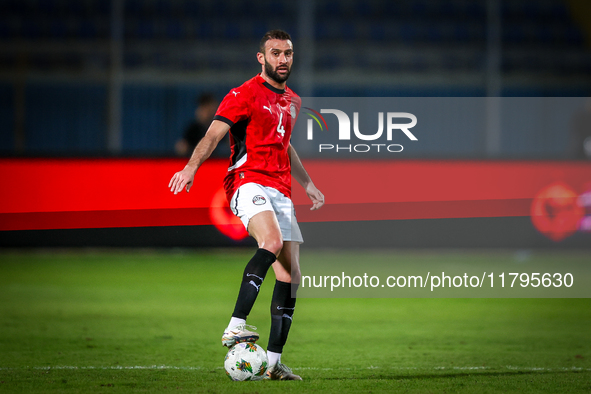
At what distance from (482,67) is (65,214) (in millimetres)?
8088

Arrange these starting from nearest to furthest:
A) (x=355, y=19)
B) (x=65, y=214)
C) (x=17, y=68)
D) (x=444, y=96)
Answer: (x=65, y=214) < (x=17, y=68) < (x=444, y=96) < (x=355, y=19)

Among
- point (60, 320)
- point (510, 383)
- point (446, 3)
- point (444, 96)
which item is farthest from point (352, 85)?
point (510, 383)

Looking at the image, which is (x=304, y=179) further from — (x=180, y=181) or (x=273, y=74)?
(x=180, y=181)

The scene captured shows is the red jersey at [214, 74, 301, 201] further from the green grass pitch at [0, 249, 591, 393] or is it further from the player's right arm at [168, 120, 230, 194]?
the green grass pitch at [0, 249, 591, 393]

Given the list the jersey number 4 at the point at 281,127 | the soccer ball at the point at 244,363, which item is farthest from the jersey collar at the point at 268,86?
the soccer ball at the point at 244,363

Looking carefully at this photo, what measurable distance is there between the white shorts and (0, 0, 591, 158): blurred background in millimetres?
7427

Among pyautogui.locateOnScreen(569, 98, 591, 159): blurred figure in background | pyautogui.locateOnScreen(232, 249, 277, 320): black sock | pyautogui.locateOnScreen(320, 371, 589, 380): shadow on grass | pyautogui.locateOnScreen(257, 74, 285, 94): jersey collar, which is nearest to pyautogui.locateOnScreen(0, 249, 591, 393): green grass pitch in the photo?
pyautogui.locateOnScreen(320, 371, 589, 380): shadow on grass

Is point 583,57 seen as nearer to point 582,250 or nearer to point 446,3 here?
point 446,3

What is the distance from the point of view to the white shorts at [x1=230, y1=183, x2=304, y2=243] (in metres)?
3.77

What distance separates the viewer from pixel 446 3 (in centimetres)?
1560

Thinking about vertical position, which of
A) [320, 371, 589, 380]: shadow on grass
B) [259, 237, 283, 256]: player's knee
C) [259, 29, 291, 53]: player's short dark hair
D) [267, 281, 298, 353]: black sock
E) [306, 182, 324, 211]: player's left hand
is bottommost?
[320, 371, 589, 380]: shadow on grass

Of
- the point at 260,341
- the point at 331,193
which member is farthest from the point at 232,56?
the point at 260,341

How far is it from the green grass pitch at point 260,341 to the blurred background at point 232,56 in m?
4.54

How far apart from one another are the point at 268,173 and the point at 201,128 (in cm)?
569
